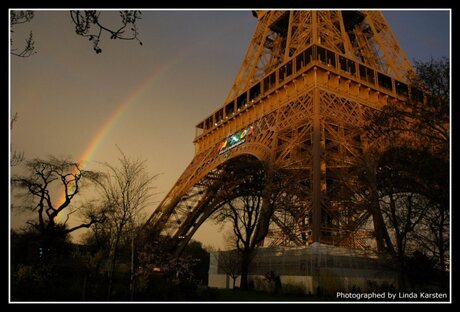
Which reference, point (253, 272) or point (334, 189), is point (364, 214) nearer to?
point (334, 189)

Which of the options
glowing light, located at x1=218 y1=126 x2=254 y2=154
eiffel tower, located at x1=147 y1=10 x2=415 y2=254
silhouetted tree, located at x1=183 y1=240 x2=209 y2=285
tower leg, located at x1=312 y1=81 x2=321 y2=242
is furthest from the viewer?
silhouetted tree, located at x1=183 y1=240 x2=209 y2=285

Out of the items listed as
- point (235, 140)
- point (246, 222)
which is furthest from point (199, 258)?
point (246, 222)

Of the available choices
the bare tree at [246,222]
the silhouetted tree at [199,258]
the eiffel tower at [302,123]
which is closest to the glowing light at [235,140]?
the eiffel tower at [302,123]

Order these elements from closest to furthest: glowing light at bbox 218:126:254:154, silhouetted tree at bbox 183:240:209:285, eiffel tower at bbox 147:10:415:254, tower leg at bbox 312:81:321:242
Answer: tower leg at bbox 312:81:321:242 < eiffel tower at bbox 147:10:415:254 < glowing light at bbox 218:126:254:154 < silhouetted tree at bbox 183:240:209:285

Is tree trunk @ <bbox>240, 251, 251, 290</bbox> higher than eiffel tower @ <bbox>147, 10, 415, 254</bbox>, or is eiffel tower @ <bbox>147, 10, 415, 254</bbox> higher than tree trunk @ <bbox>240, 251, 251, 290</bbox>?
eiffel tower @ <bbox>147, 10, 415, 254</bbox>

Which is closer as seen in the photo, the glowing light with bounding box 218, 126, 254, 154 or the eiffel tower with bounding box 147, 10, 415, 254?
the eiffel tower with bounding box 147, 10, 415, 254

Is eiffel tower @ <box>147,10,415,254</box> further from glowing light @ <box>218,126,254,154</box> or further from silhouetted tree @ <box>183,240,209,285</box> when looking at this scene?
silhouetted tree @ <box>183,240,209,285</box>

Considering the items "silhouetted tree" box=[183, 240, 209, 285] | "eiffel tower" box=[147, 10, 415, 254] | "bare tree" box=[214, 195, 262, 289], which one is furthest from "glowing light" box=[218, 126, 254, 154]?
"silhouetted tree" box=[183, 240, 209, 285]

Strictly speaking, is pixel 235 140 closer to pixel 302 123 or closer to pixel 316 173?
pixel 302 123
